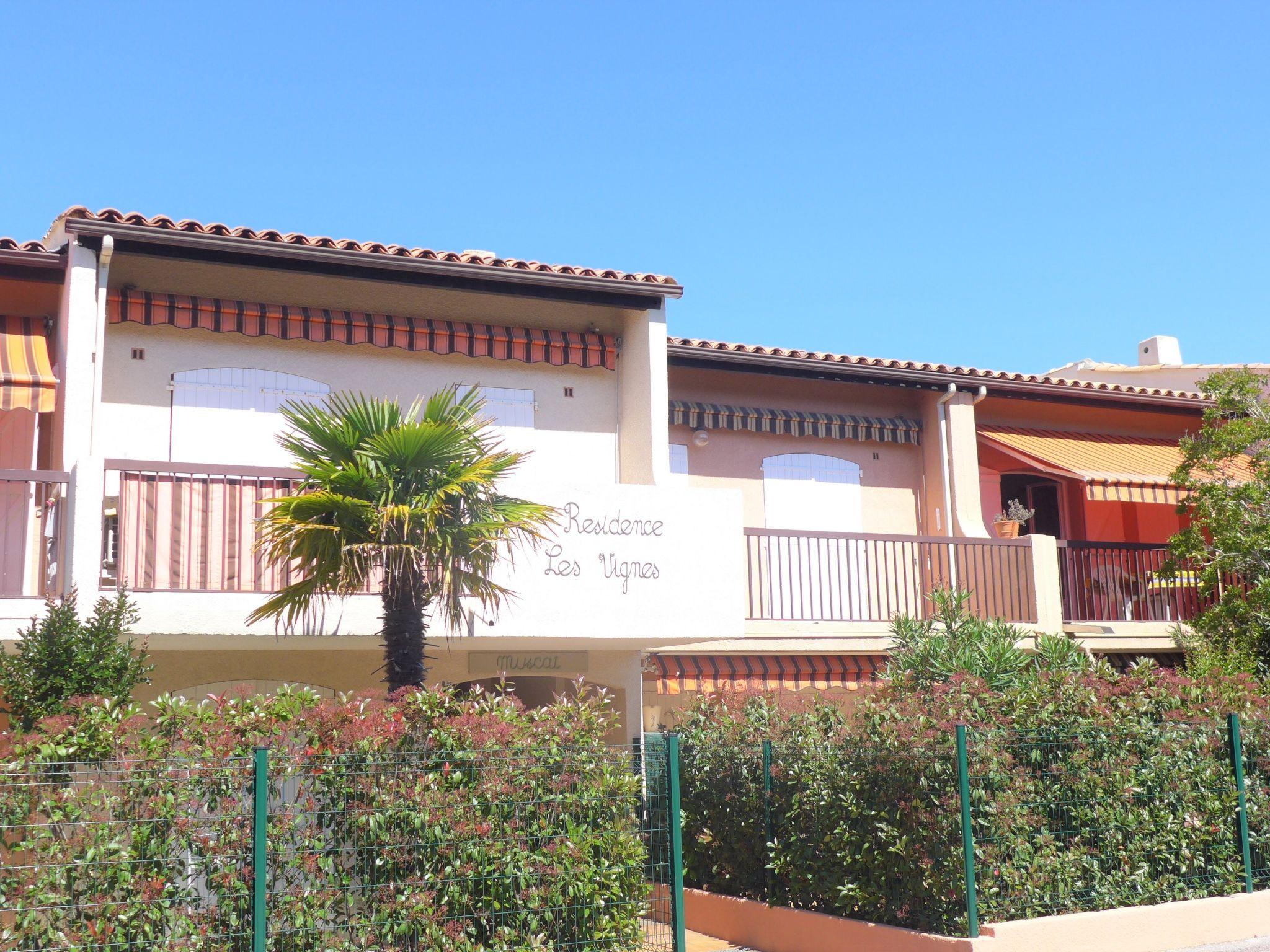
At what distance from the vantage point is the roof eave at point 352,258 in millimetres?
13109

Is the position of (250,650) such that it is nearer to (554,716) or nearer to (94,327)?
(94,327)

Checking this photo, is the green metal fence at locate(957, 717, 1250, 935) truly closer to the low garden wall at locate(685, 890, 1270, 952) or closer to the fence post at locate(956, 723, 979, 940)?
the fence post at locate(956, 723, 979, 940)

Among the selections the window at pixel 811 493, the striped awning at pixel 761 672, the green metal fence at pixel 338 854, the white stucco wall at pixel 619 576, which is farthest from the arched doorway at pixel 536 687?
the green metal fence at pixel 338 854

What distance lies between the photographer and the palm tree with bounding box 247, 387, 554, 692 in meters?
10.8

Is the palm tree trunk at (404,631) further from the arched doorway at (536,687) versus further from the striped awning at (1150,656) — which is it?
the striped awning at (1150,656)

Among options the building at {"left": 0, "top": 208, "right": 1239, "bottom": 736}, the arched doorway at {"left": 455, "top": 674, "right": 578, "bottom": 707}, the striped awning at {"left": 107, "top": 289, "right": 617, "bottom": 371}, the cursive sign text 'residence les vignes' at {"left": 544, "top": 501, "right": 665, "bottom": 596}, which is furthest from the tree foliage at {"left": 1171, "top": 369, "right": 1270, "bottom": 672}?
the arched doorway at {"left": 455, "top": 674, "right": 578, "bottom": 707}

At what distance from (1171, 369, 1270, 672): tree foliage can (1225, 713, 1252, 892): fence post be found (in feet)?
14.2

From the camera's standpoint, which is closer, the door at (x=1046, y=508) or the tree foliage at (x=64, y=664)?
the tree foliage at (x=64, y=664)

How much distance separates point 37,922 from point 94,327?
280 inches

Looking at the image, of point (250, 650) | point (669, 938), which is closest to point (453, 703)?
point (669, 938)

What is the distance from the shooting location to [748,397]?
19.4 metres

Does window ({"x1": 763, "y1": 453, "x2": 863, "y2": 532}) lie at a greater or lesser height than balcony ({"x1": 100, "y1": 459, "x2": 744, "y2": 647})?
greater

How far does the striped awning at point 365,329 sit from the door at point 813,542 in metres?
3.51

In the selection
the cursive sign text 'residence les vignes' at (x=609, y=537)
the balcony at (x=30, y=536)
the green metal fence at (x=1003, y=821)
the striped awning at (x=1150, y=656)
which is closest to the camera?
the green metal fence at (x=1003, y=821)
